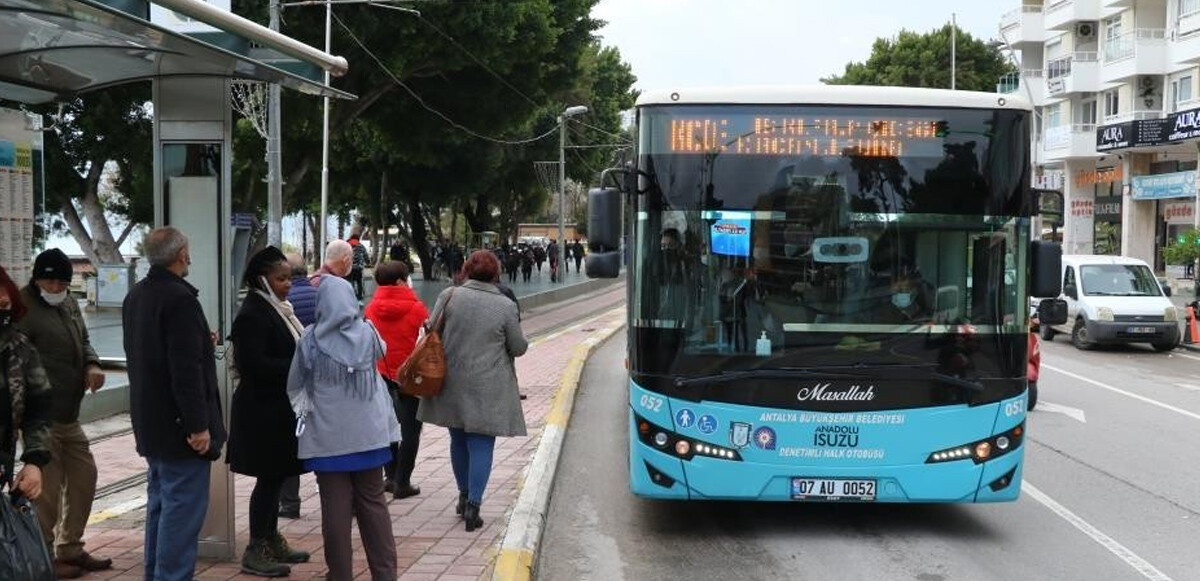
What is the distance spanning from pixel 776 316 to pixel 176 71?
3673mm

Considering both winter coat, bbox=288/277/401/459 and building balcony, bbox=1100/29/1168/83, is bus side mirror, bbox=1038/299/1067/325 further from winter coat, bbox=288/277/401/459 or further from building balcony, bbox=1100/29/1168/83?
building balcony, bbox=1100/29/1168/83

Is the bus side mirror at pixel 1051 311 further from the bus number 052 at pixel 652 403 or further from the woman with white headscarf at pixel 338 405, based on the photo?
the woman with white headscarf at pixel 338 405

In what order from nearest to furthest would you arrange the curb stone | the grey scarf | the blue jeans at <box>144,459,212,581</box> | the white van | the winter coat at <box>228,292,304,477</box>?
1. the blue jeans at <box>144,459,212,581</box>
2. the grey scarf
3. the winter coat at <box>228,292,304,477</box>
4. the curb stone
5. the white van

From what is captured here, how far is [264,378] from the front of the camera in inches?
209

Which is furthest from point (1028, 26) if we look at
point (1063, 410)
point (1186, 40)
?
point (1063, 410)

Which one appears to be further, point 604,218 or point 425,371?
point 604,218

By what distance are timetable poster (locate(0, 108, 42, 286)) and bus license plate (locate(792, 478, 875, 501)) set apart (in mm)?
4556

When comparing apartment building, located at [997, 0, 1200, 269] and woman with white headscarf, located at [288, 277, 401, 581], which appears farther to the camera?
apartment building, located at [997, 0, 1200, 269]

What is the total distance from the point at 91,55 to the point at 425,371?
258cm

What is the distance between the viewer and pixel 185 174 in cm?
586

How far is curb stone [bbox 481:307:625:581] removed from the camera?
5930 millimetres

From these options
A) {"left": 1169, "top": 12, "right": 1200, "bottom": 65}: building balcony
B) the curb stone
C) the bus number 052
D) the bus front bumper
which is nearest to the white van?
the curb stone

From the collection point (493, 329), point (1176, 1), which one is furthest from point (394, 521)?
point (1176, 1)

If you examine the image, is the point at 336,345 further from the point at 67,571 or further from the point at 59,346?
the point at 67,571
